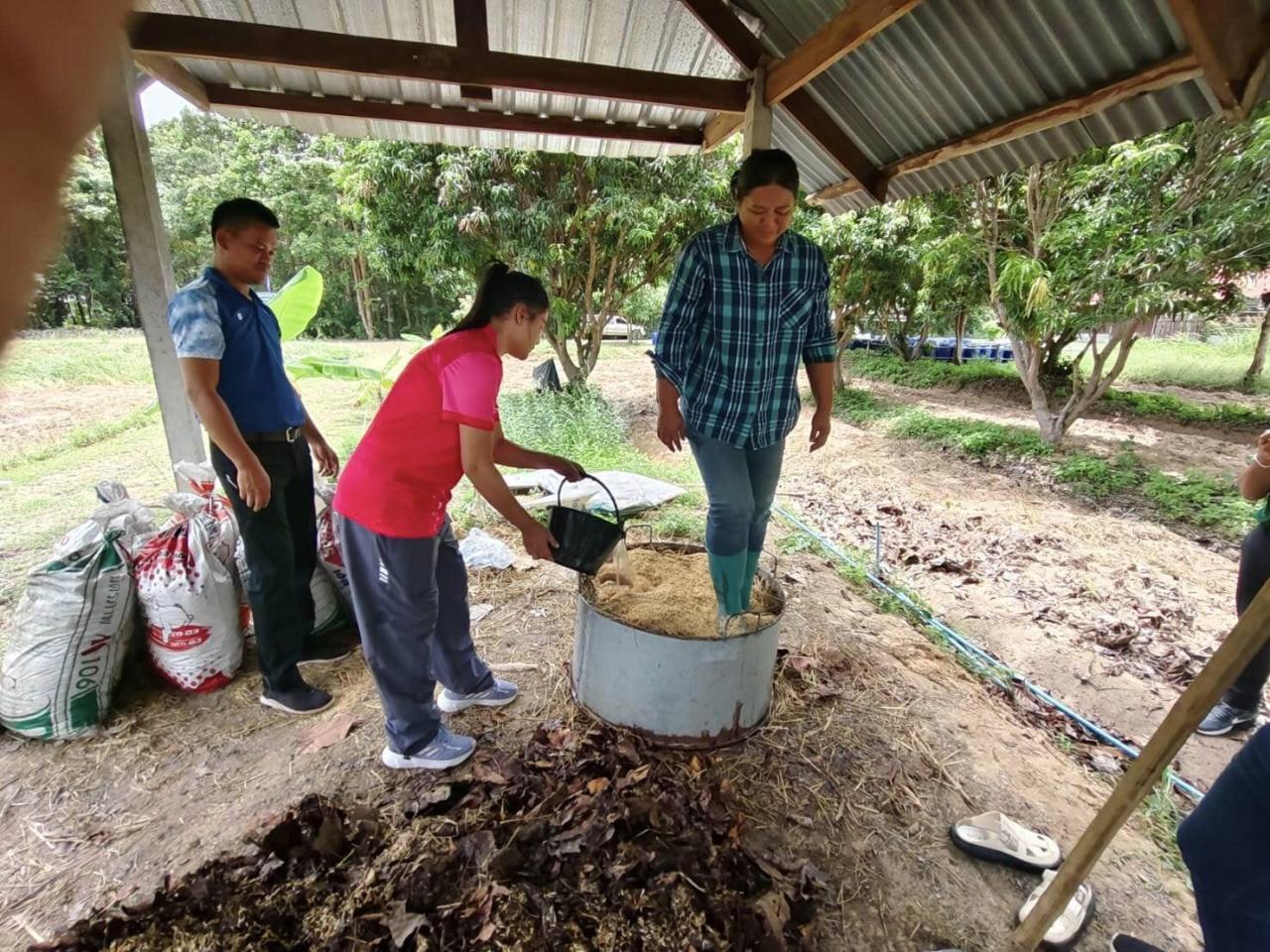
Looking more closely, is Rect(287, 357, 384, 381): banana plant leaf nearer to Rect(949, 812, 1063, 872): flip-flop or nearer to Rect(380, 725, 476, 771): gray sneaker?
Rect(380, 725, 476, 771): gray sneaker

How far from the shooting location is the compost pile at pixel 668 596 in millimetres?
2422

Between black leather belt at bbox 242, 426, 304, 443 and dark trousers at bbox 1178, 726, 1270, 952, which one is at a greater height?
black leather belt at bbox 242, 426, 304, 443

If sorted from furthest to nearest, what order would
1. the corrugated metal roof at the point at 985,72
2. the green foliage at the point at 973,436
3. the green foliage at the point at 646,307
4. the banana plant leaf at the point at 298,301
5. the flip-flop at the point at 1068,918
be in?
the green foliage at the point at 646,307 < the green foliage at the point at 973,436 < the banana plant leaf at the point at 298,301 < the corrugated metal roof at the point at 985,72 < the flip-flop at the point at 1068,918

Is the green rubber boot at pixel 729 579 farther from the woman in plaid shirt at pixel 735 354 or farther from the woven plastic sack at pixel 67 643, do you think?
the woven plastic sack at pixel 67 643

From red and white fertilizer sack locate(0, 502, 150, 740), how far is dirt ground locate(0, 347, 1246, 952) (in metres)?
0.11

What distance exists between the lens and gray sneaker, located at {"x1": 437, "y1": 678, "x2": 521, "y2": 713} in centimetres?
254

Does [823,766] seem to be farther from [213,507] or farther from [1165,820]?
[213,507]

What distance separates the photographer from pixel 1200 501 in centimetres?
612

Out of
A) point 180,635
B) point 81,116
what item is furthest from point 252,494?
point 81,116

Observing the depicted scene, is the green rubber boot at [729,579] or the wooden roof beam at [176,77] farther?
the wooden roof beam at [176,77]

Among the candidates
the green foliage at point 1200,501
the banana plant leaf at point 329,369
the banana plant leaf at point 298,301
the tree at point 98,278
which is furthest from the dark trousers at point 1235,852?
the tree at point 98,278

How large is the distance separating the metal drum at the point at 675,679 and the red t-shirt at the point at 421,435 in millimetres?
728

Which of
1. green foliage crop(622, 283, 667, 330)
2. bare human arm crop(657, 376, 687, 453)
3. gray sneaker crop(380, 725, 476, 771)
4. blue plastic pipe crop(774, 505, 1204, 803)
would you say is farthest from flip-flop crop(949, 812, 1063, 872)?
green foliage crop(622, 283, 667, 330)

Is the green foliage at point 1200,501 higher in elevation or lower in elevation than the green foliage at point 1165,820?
higher
